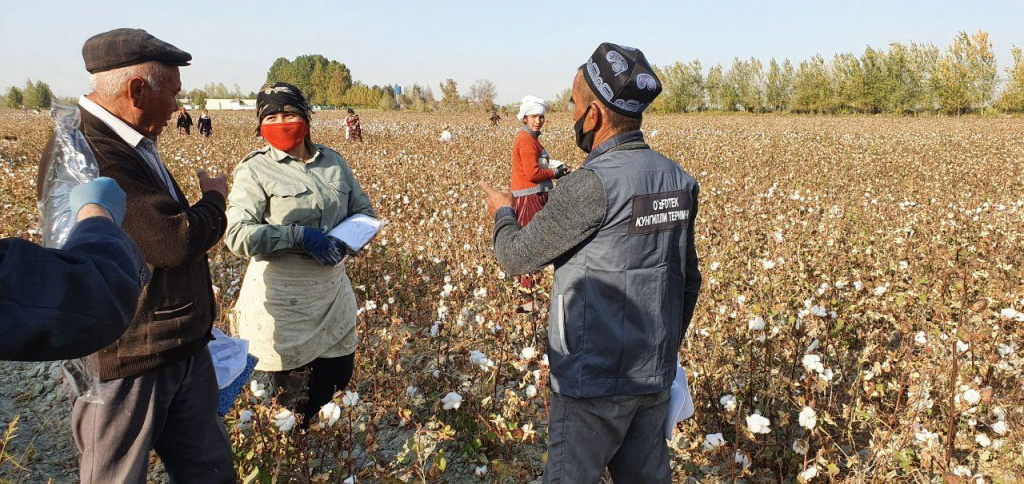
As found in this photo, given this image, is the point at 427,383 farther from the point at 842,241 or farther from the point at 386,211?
the point at 386,211

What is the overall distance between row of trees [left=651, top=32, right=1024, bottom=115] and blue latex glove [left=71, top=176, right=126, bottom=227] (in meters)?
57.8

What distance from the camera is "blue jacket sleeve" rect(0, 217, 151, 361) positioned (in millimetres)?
913

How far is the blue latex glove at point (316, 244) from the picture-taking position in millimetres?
2531

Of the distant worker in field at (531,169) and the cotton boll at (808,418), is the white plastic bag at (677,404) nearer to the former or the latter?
the cotton boll at (808,418)

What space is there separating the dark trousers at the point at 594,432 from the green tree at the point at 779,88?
65809mm

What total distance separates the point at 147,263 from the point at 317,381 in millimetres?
1253

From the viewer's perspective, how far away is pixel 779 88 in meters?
61.4

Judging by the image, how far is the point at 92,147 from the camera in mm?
1717

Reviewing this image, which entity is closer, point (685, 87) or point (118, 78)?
point (118, 78)

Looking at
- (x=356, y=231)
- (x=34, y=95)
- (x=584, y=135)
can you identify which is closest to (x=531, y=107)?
(x=356, y=231)

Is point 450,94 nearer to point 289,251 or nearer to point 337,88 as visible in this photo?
point 337,88

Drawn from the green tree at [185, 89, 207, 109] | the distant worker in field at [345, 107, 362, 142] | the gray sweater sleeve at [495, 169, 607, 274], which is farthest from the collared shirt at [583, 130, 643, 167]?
the green tree at [185, 89, 207, 109]

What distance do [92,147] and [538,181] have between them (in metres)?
3.50

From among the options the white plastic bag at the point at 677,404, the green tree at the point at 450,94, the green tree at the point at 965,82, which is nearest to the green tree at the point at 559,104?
the green tree at the point at 450,94
